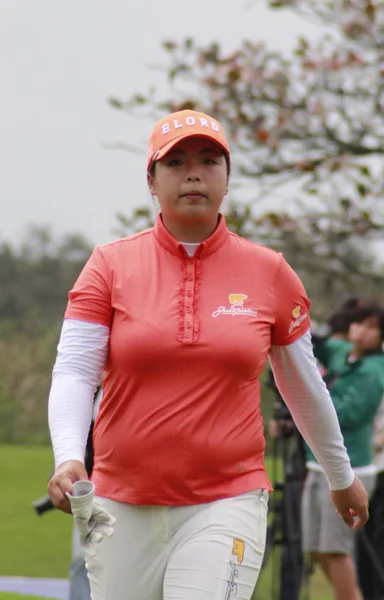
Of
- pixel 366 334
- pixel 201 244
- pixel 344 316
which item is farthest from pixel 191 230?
pixel 344 316

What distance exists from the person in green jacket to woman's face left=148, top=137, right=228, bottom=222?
11.6 ft

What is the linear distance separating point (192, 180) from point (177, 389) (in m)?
0.66

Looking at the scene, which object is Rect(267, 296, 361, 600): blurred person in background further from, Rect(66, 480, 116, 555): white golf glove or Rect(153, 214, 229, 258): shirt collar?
Rect(66, 480, 116, 555): white golf glove

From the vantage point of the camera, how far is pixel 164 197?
11.9 feet

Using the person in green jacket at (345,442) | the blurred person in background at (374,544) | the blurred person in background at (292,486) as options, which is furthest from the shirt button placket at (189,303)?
the blurred person in background at (374,544)

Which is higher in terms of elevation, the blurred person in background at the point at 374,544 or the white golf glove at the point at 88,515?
the white golf glove at the point at 88,515

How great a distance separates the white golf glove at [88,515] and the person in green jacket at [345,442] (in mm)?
3876

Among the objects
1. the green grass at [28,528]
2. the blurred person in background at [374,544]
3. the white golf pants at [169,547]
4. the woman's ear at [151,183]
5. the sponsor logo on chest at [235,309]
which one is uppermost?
the woman's ear at [151,183]

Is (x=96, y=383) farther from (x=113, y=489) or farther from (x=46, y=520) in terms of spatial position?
(x=46, y=520)

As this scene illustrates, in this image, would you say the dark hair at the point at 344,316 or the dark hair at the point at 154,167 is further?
the dark hair at the point at 344,316

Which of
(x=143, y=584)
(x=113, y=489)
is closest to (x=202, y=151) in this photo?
(x=113, y=489)

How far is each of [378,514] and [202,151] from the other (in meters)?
4.64

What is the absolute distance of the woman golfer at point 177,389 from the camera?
134 inches

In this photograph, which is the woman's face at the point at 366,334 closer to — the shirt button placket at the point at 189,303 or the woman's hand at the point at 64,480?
the shirt button placket at the point at 189,303
